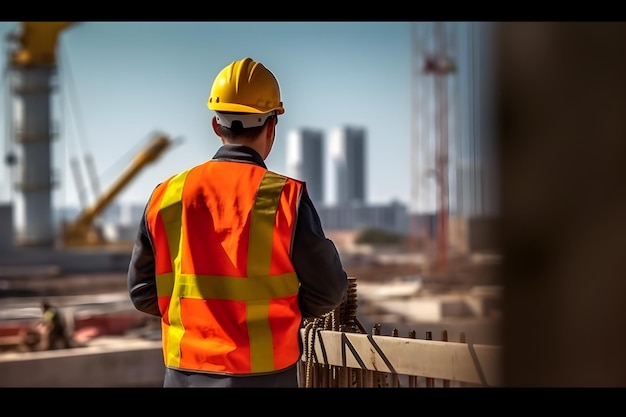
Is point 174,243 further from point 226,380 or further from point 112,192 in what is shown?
point 112,192

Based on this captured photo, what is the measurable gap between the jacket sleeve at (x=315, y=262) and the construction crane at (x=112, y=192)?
3832 cm

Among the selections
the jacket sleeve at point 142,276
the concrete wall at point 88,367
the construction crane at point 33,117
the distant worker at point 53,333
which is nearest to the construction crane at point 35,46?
the construction crane at point 33,117

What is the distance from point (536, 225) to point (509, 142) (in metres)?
0.12

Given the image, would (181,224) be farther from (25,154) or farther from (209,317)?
(25,154)

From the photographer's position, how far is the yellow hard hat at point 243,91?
2109 mm

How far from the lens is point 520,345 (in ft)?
3.70

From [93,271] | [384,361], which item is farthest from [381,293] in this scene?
[384,361]

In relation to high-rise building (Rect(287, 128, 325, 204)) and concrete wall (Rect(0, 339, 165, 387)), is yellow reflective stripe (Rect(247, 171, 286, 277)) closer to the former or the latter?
concrete wall (Rect(0, 339, 165, 387))

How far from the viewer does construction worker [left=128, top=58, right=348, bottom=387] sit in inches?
77.3

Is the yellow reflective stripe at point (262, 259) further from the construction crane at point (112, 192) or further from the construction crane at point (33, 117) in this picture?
the construction crane at point (112, 192)

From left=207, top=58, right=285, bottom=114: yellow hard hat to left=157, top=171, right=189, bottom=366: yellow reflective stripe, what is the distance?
0.70ft

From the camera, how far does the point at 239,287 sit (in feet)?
6.47

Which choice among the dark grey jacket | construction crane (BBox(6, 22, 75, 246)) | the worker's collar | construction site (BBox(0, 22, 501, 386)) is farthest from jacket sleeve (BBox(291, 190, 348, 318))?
construction crane (BBox(6, 22, 75, 246))
